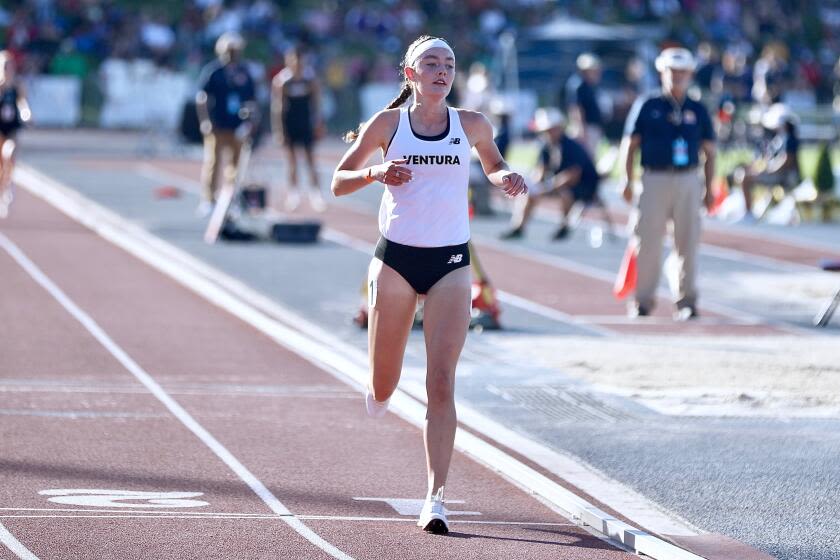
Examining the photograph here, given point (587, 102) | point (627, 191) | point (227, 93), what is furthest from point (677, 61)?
point (587, 102)

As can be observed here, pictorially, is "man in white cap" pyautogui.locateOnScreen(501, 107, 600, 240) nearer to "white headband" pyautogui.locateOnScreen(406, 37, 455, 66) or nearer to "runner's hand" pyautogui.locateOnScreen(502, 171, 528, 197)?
"white headband" pyautogui.locateOnScreen(406, 37, 455, 66)

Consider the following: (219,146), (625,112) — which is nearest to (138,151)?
(625,112)

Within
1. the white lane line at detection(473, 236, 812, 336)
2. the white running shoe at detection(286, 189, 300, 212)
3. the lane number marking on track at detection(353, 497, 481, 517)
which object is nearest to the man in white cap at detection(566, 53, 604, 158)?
the white running shoe at detection(286, 189, 300, 212)

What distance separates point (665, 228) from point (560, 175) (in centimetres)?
667

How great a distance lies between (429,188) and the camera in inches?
294

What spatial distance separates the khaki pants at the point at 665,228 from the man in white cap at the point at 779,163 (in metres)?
9.58

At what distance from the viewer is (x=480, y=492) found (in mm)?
8281

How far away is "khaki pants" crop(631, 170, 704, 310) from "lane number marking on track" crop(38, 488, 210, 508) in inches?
296

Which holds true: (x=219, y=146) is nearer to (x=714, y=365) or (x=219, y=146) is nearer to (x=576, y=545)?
(x=714, y=365)

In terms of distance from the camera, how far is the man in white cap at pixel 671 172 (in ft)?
48.0

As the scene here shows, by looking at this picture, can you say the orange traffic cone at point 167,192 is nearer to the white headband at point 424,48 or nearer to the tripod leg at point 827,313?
the tripod leg at point 827,313

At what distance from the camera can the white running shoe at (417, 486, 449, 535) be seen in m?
7.31

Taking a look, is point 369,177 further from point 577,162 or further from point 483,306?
point 577,162

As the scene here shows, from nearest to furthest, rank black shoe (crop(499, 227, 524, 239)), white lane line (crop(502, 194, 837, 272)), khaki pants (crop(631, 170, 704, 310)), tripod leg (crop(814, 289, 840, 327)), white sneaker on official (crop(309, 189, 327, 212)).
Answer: tripod leg (crop(814, 289, 840, 327)) → khaki pants (crop(631, 170, 704, 310)) → white lane line (crop(502, 194, 837, 272)) → black shoe (crop(499, 227, 524, 239)) → white sneaker on official (crop(309, 189, 327, 212))
